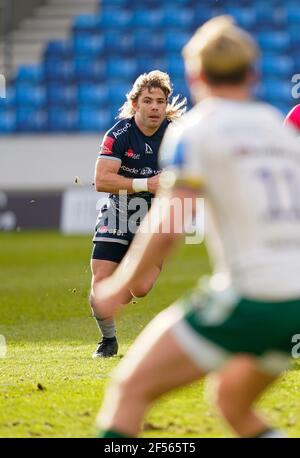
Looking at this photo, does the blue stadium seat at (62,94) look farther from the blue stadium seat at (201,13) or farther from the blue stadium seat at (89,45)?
the blue stadium seat at (201,13)

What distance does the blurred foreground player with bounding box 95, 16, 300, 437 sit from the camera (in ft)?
13.3

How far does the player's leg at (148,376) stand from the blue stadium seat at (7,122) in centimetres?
2302

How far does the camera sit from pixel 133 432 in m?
4.17

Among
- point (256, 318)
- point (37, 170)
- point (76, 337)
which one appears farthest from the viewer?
point (37, 170)

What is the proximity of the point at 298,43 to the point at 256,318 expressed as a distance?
25.0 meters

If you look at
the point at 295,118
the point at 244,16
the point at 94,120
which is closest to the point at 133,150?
the point at 295,118

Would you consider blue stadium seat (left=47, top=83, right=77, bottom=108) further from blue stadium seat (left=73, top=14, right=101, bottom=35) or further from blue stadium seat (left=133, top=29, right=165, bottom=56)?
blue stadium seat (left=133, top=29, right=165, bottom=56)

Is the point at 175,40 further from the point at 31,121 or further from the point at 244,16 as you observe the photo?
the point at 31,121

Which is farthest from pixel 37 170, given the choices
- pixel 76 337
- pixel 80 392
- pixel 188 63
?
pixel 188 63

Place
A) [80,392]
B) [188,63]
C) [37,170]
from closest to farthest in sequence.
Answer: [188,63] < [80,392] < [37,170]

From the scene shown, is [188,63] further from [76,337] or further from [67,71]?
[67,71]

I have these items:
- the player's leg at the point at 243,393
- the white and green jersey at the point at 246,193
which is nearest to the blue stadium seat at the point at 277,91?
the player's leg at the point at 243,393

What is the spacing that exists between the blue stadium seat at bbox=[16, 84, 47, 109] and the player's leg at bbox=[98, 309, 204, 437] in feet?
77.7

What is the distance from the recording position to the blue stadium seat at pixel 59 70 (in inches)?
1103
